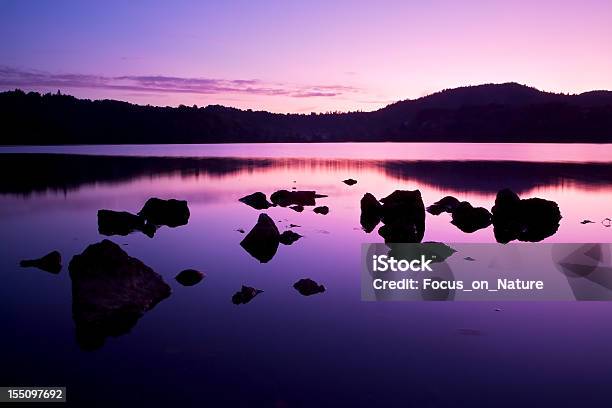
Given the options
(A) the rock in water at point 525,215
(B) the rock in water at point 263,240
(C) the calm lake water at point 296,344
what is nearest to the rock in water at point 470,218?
(A) the rock in water at point 525,215

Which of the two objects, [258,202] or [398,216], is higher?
[398,216]

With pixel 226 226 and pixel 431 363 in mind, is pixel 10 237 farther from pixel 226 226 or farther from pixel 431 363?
pixel 431 363

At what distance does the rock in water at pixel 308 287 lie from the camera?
15.1m

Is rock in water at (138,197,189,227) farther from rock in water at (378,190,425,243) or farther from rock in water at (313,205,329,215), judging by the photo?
rock in water at (378,190,425,243)

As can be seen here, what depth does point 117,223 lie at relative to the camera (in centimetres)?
2591

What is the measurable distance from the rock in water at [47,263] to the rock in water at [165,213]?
9675 mm

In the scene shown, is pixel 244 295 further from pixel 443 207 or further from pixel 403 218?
pixel 443 207

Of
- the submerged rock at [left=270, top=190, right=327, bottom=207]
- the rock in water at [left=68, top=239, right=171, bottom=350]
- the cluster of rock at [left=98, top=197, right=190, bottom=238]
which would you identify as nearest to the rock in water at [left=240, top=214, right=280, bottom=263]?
the cluster of rock at [left=98, top=197, right=190, bottom=238]

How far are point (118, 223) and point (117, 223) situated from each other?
0.20 ft

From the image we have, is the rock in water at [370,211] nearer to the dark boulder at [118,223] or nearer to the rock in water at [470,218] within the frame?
the rock in water at [470,218]

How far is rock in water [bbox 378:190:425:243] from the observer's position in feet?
71.9

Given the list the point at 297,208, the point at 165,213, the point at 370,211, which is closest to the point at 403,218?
the point at 370,211

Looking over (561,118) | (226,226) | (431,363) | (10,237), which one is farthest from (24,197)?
(561,118)

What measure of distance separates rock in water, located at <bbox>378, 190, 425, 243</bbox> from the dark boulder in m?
12.6
